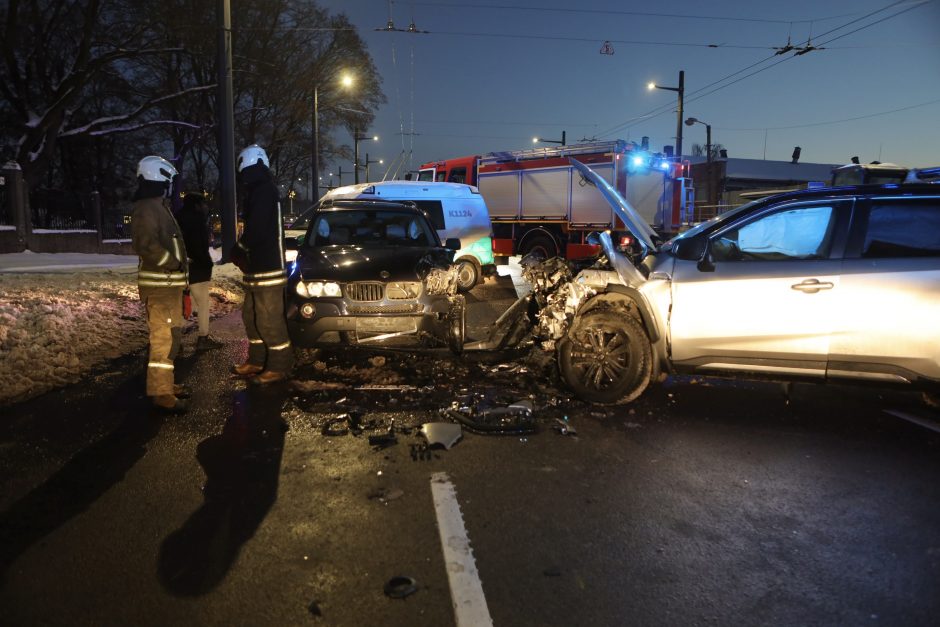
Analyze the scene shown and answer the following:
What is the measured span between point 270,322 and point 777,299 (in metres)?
4.24

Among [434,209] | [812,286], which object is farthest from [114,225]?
[812,286]

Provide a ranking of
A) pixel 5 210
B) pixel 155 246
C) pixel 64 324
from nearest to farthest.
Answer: pixel 155 246 < pixel 64 324 < pixel 5 210

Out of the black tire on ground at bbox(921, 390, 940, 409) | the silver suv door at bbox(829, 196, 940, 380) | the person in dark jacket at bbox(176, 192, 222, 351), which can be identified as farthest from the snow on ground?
the black tire on ground at bbox(921, 390, 940, 409)

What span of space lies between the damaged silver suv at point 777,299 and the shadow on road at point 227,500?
8.34 ft

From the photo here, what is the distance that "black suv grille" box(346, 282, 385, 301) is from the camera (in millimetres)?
6277

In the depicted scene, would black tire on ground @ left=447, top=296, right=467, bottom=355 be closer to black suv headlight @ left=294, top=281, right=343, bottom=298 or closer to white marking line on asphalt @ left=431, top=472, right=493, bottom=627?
black suv headlight @ left=294, top=281, right=343, bottom=298

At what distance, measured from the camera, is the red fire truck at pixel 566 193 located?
626 inches

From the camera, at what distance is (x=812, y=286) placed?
481 cm

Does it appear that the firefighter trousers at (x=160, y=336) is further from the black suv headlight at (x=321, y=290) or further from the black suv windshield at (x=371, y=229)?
the black suv windshield at (x=371, y=229)

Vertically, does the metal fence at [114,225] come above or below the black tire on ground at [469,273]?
above

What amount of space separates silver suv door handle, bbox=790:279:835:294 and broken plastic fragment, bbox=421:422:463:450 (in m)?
2.71

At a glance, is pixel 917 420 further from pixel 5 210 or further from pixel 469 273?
pixel 5 210

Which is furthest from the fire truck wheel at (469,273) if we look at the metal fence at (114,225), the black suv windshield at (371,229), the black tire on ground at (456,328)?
the metal fence at (114,225)

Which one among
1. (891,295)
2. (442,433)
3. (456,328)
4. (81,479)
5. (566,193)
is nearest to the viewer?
(81,479)
